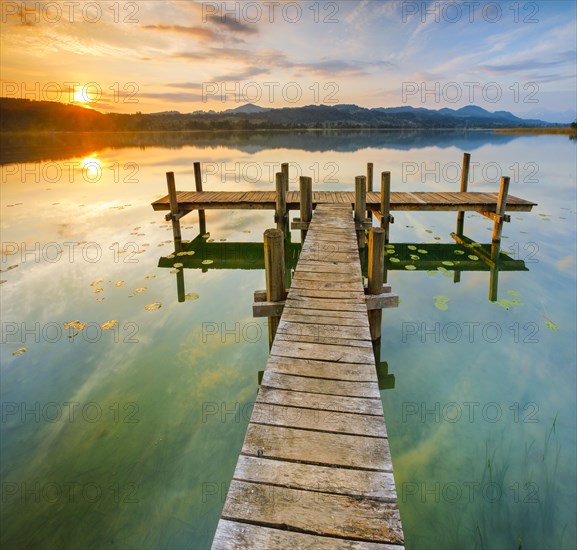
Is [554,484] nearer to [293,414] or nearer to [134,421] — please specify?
[293,414]

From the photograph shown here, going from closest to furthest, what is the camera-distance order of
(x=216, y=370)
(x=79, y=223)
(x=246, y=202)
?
(x=216, y=370) → (x=246, y=202) → (x=79, y=223)

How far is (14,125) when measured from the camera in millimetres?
79125

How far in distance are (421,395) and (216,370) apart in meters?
3.10

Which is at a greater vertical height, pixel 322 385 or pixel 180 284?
pixel 322 385

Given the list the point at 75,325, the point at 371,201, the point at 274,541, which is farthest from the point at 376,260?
the point at 371,201

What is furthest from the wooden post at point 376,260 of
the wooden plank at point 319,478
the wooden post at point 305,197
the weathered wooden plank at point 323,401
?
the wooden post at point 305,197

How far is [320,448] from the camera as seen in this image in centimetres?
243

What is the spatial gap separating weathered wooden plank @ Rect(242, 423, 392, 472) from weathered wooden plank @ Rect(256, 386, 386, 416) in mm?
269

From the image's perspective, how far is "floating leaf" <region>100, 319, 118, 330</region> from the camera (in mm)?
6645

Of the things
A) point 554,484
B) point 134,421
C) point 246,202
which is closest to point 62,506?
point 134,421

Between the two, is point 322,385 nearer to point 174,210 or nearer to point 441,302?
point 441,302

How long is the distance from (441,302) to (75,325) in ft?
24.5

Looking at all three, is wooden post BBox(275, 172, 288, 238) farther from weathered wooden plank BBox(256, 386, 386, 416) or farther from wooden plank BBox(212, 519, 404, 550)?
wooden plank BBox(212, 519, 404, 550)

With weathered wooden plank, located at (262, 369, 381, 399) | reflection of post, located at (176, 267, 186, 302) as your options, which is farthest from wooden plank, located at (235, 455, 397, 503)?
reflection of post, located at (176, 267, 186, 302)
